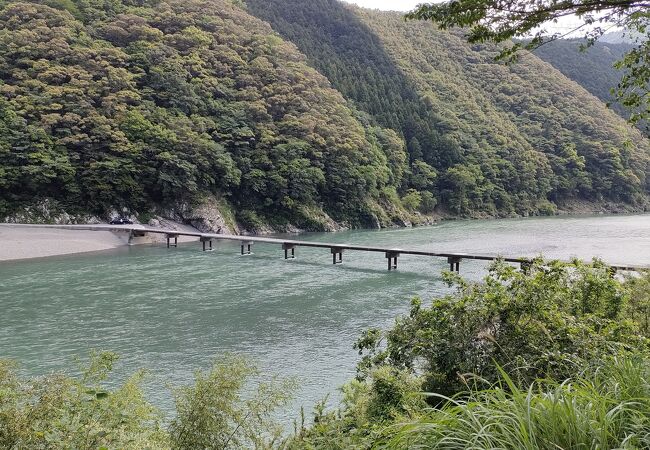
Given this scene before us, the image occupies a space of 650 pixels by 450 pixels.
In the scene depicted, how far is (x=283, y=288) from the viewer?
21.8m

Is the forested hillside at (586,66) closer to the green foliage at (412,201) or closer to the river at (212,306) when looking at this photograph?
the green foliage at (412,201)

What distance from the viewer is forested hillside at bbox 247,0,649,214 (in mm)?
77625

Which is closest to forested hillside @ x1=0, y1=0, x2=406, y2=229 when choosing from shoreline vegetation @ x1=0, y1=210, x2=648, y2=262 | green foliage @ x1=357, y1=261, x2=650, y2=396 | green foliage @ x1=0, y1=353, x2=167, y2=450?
shoreline vegetation @ x1=0, y1=210, x2=648, y2=262

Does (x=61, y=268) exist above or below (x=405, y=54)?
below

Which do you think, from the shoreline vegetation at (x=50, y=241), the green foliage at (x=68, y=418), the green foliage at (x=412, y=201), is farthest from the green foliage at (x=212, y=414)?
the green foliage at (x=412, y=201)

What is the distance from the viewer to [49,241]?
32531mm

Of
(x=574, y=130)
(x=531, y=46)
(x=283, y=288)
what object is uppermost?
(x=574, y=130)

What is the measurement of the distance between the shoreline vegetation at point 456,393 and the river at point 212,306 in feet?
11.6

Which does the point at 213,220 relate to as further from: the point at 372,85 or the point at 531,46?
the point at 372,85

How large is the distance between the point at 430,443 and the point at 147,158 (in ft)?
153

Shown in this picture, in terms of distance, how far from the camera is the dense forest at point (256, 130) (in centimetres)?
4309

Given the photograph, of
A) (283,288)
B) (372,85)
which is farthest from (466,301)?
(372,85)

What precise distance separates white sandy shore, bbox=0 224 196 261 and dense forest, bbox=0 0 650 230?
6.88 metres

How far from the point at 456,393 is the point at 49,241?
3419 cm
